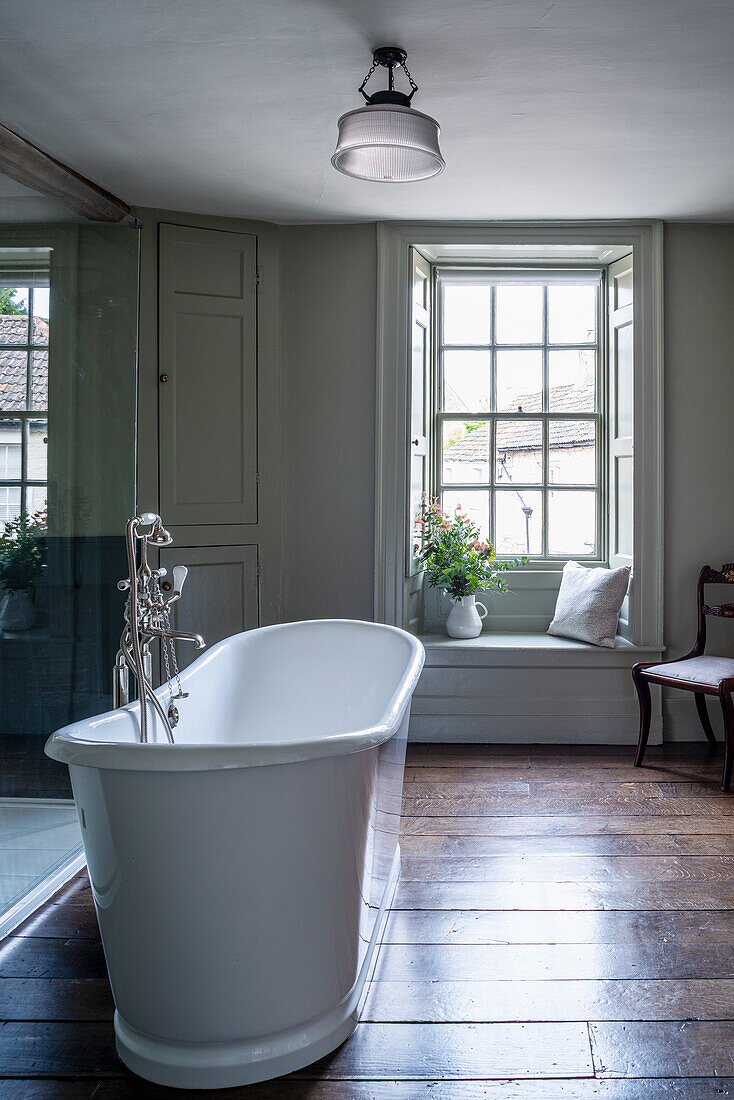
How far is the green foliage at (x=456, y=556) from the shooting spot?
440 centimetres

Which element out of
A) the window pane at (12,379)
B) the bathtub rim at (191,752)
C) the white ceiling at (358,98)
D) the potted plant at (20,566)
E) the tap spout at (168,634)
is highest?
the white ceiling at (358,98)

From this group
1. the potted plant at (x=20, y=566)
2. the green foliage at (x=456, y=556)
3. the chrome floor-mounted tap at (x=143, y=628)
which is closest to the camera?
the chrome floor-mounted tap at (x=143, y=628)

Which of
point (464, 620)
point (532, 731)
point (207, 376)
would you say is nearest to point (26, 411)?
point (207, 376)

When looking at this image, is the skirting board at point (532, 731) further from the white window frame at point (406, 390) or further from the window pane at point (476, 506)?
the window pane at point (476, 506)

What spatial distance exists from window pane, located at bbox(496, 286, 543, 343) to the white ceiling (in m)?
0.72

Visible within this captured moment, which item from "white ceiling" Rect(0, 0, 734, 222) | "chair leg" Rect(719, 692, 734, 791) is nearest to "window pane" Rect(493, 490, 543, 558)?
"chair leg" Rect(719, 692, 734, 791)

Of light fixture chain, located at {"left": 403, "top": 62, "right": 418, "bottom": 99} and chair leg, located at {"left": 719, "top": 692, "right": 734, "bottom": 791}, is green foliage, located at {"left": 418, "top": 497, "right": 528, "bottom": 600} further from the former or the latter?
light fixture chain, located at {"left": 403, "top": 62, "right": 418, "bottom": 99}

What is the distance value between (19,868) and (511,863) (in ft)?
5.05

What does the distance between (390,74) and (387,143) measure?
25 cm

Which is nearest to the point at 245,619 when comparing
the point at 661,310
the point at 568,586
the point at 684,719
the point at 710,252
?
the point at 568,586

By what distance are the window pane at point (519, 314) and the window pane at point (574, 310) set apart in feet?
0.22

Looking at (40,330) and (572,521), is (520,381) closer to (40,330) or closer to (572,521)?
(572,521)

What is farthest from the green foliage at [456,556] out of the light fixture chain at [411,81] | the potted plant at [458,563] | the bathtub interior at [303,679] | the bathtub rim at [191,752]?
the bathtub rim at [191,752]

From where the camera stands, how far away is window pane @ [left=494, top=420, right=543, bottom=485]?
4758mm
